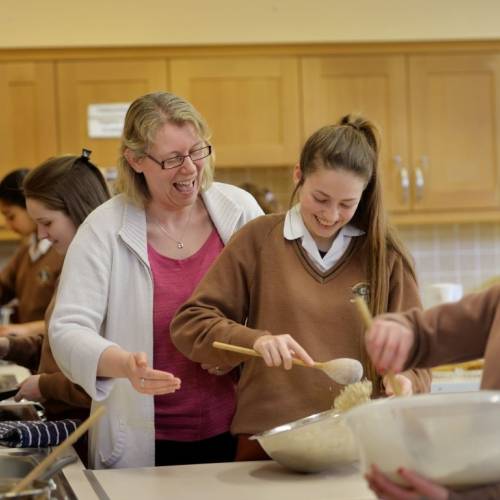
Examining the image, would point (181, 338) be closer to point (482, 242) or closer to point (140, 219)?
point (140, 219)

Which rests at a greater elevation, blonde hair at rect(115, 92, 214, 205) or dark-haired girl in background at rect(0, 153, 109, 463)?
blonde hair at rect(115, 92, 214, 205)

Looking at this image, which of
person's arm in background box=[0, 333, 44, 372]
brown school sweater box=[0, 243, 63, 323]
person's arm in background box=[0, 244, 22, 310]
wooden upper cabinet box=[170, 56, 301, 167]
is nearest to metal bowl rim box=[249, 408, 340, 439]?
person's arm in background box=[0, 333, 44, 372]

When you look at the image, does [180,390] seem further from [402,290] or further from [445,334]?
[445,334]

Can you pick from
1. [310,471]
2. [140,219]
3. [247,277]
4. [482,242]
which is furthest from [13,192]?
[482,242]

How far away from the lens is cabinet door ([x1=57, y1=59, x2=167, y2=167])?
4.80 meters

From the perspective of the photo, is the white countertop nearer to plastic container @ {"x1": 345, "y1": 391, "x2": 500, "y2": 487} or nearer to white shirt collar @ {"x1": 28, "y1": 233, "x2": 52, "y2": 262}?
plastic container @ {"x1": 345, "y1": 391, "x2": 500, "y2": 487}

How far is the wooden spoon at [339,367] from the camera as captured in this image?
6.31ft

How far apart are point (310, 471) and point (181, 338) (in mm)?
368

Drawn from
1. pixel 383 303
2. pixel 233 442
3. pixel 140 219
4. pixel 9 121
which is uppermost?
pixel 9 121

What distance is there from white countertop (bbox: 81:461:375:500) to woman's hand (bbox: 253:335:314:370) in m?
0.23

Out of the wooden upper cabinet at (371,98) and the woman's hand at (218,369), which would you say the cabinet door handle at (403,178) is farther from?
the woman's hand at (218,369)

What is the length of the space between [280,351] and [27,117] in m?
3.21

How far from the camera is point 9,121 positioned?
15.8ft

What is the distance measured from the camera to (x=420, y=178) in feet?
16.2
